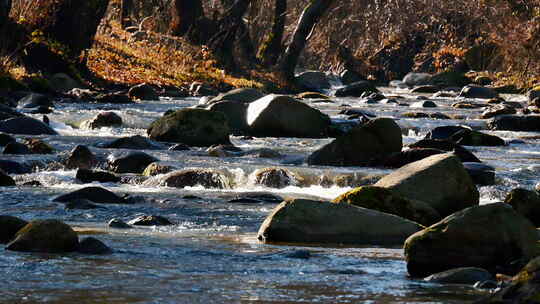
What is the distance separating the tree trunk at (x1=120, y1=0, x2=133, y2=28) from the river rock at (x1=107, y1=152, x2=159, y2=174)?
25.4 m

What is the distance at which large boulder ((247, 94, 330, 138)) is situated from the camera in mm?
16562

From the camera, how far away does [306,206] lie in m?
7.43

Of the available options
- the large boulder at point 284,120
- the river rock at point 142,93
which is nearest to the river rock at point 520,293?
the large boulder at point 284,120

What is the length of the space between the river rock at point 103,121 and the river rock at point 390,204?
30.6ft

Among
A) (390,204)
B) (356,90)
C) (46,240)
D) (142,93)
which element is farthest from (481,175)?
(356,90)

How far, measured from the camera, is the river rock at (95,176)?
11109mm

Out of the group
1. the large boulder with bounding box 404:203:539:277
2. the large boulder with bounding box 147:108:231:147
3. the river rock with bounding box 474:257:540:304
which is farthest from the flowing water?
the large boulder with bounding box 147:108:231:147

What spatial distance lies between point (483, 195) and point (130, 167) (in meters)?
4.14

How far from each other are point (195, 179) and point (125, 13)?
97.2 ft

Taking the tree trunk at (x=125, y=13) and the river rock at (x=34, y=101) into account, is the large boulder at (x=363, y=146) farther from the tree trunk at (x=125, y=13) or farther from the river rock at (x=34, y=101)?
the tree trunk at (x=125, y=13)

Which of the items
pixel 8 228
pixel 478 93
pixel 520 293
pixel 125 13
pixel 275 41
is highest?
pixel 125 13

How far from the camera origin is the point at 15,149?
1285 cm

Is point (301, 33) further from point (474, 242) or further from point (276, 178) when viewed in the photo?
point (474, 242)

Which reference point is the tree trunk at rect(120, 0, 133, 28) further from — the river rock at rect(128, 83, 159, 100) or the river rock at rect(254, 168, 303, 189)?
the river rock at rect(254, 168, 303, 189)
